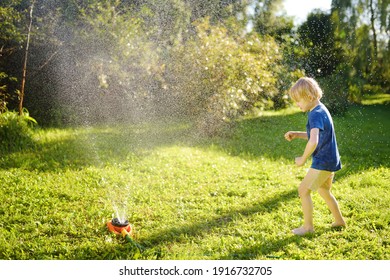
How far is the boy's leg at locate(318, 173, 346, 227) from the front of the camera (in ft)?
10.2

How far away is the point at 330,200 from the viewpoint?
313 cm

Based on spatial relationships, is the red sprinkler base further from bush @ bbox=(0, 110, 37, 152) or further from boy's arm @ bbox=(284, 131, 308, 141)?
bush @ bbox=(0, 110, 37, 152)

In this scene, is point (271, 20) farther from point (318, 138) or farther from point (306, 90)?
point (318, 138)

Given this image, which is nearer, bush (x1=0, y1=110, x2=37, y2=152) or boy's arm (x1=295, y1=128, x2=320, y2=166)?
boy's arm (x1=295, y1=128, x2=320, y2=166)

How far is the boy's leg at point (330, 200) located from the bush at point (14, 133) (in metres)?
3.94

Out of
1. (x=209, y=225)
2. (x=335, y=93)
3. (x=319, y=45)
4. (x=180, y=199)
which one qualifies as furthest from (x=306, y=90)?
(x=319, y=45)

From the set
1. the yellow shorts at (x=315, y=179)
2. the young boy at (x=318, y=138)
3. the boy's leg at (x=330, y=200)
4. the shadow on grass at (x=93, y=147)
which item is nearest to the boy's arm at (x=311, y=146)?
the young boy at (x=318, y=138)

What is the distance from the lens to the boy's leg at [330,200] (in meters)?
3.10

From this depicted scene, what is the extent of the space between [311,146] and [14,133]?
14.0 ft

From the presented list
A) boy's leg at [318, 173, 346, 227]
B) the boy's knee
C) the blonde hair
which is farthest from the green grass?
the blonde hair

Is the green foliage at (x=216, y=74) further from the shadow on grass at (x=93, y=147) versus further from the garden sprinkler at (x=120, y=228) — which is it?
the garden sprinkler at (x=120, y=228)

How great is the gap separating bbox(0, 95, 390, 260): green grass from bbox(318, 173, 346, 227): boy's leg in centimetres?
12
